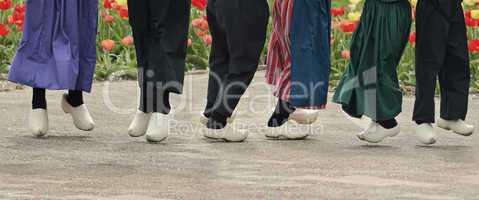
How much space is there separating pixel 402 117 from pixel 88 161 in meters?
2.51

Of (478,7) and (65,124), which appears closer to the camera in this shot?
(65,124)

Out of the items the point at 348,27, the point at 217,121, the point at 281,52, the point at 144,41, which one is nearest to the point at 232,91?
the point at 217,121

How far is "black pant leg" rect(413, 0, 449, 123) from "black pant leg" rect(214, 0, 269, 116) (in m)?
0.77

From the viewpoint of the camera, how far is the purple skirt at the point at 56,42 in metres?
7.39

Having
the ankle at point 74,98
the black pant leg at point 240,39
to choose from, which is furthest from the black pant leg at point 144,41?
the ankle at point 74,98

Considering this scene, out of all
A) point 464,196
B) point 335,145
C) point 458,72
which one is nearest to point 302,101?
point 335,145

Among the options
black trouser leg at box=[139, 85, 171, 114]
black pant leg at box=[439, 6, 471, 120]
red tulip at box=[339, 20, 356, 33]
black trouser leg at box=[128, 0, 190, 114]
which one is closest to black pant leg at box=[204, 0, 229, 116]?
black trouser leg at box=[128, 0, 190, 114]

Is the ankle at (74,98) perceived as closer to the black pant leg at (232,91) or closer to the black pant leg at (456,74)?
the black pant leg at (232,91)

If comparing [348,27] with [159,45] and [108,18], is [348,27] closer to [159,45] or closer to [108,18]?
[108,18]

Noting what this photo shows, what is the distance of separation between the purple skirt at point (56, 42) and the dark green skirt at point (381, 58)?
4.41 feet

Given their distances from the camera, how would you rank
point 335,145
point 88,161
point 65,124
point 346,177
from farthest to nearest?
point 65,124, point 335,145, point 88,161, point 346,177

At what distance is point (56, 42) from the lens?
7.43m

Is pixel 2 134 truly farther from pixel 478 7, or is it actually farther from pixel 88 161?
pixel 478 7

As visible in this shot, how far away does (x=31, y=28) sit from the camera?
746 cm
